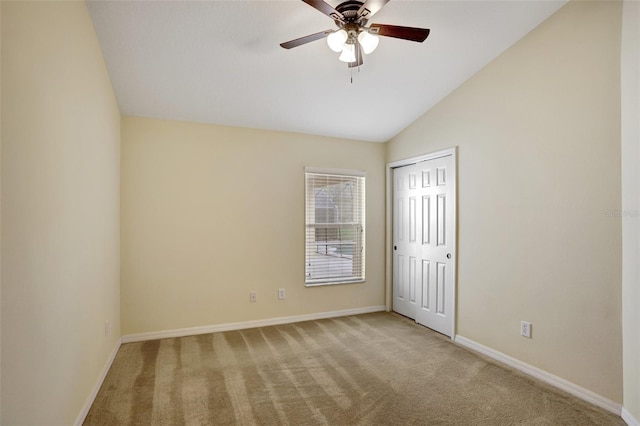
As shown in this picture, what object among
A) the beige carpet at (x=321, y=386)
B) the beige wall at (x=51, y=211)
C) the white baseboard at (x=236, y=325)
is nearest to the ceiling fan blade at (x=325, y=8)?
the beige wall at (x=51, y=211)

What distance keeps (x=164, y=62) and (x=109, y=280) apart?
1.94m

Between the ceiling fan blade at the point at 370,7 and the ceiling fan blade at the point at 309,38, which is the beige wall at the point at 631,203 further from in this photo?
the ceiling fan blade at the point at 309,38

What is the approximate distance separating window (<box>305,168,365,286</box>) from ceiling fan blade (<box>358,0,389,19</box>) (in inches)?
95.1

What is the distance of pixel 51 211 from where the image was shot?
5.57 feet

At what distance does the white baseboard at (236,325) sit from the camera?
3607 mm

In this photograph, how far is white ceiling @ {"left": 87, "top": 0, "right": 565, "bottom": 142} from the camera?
2424 mm

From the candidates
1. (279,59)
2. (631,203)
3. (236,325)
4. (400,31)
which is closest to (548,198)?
(631,203)

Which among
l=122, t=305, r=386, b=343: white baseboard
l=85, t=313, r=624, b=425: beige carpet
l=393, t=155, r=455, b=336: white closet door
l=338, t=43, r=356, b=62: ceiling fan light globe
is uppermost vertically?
l=338, t=43, r=356, b=62: ceiling fan light globe

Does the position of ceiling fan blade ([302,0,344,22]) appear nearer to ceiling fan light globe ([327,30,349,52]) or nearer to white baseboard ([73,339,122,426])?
ceiling fan light globe ([327,30,349,52])

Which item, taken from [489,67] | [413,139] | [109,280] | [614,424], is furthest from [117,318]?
[489,67]

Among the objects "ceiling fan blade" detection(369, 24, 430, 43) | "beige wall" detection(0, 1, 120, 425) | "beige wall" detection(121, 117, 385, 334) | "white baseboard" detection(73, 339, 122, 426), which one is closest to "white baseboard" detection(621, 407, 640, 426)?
"ceiling fan blade" detection(369, 24, 430, 43)

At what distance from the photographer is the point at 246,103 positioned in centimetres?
354

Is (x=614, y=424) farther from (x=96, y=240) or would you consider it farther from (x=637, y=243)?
(x=96, y=240)

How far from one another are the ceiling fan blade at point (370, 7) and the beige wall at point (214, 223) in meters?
2.30
